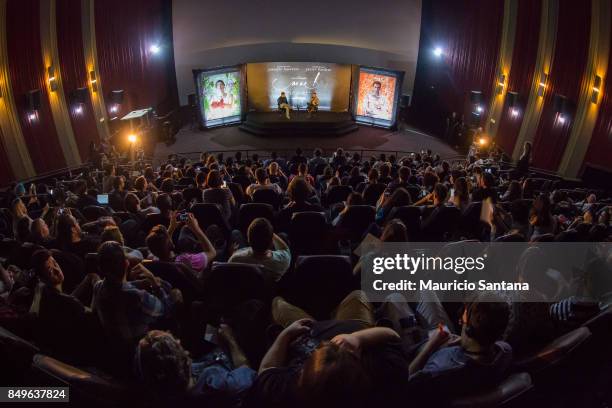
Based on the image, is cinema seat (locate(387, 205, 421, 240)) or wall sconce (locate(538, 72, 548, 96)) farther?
wall sconce (locate(538, 72, 548, 96))

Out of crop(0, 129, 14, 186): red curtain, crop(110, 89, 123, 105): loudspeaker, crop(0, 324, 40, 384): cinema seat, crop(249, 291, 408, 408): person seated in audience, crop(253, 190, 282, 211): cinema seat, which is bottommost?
crop(0, 129, 14, 186): red curtain

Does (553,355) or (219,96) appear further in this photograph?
(219,96)

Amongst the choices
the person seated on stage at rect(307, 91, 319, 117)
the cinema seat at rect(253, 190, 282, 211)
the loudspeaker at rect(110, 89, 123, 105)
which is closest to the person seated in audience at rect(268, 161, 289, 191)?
the cinema seat at rect(253, 190, 282, 211)

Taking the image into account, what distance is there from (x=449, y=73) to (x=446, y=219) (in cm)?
1324

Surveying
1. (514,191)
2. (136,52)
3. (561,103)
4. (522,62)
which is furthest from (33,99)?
(522,62)

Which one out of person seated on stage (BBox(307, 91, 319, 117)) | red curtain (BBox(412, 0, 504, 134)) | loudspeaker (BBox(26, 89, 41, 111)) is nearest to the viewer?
loudspeaker (BBox(26, 89, 41, 111))

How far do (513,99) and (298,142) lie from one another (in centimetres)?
726

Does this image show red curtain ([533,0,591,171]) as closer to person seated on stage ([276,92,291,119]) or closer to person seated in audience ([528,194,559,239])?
person seated in audience ([528,194,559,239])

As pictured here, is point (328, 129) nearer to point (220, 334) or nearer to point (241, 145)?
point (241, 145)

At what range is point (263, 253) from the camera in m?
3.41

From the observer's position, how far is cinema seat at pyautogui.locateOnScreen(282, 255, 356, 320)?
3.12 meters

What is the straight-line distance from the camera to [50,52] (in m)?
11.0

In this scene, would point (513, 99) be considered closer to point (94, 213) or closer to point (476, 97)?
point (476, 97)

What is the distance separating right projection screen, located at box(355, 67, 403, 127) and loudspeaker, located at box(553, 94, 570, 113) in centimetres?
643
